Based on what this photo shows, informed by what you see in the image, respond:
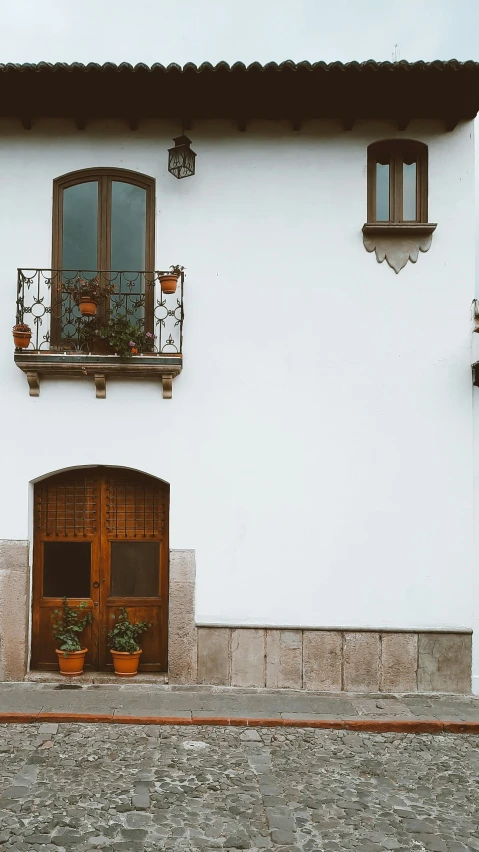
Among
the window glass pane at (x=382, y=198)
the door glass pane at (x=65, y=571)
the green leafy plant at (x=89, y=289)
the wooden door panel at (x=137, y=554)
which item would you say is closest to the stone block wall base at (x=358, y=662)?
the wooden door panel at (x=137, y=554)

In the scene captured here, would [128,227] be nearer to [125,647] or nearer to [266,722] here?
[125,647]

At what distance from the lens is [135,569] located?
8.42 m

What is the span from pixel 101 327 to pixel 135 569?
289cm

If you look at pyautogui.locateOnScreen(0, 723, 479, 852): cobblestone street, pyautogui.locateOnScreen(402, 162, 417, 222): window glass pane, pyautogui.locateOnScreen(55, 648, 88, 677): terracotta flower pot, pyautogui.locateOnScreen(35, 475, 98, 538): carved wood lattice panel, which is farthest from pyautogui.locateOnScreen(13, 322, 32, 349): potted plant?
pyautogui.locateOnScreen(402, 162, 417, 222): window glass pane

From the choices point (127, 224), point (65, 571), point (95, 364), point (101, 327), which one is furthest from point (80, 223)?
point (65, 571)

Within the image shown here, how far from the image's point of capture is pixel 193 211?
8227 millimetres

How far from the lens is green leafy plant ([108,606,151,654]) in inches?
318

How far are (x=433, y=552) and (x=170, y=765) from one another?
12.4 feet

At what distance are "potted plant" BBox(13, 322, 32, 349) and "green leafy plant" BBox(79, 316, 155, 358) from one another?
1.91 ft

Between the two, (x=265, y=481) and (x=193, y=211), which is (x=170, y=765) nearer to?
(x=265, y=481)

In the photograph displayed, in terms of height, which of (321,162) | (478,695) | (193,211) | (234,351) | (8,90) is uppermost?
(8,90)

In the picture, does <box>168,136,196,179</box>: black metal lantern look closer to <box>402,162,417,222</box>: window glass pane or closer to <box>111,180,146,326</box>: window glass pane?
<box>111,180,146,326</box>: window glass pane

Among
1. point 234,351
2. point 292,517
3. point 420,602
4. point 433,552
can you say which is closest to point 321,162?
point 234,351

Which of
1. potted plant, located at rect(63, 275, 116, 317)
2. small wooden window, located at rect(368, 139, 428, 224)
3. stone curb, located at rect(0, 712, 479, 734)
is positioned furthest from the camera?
small wooden window, located at rect(368, 139, 428, 224)
